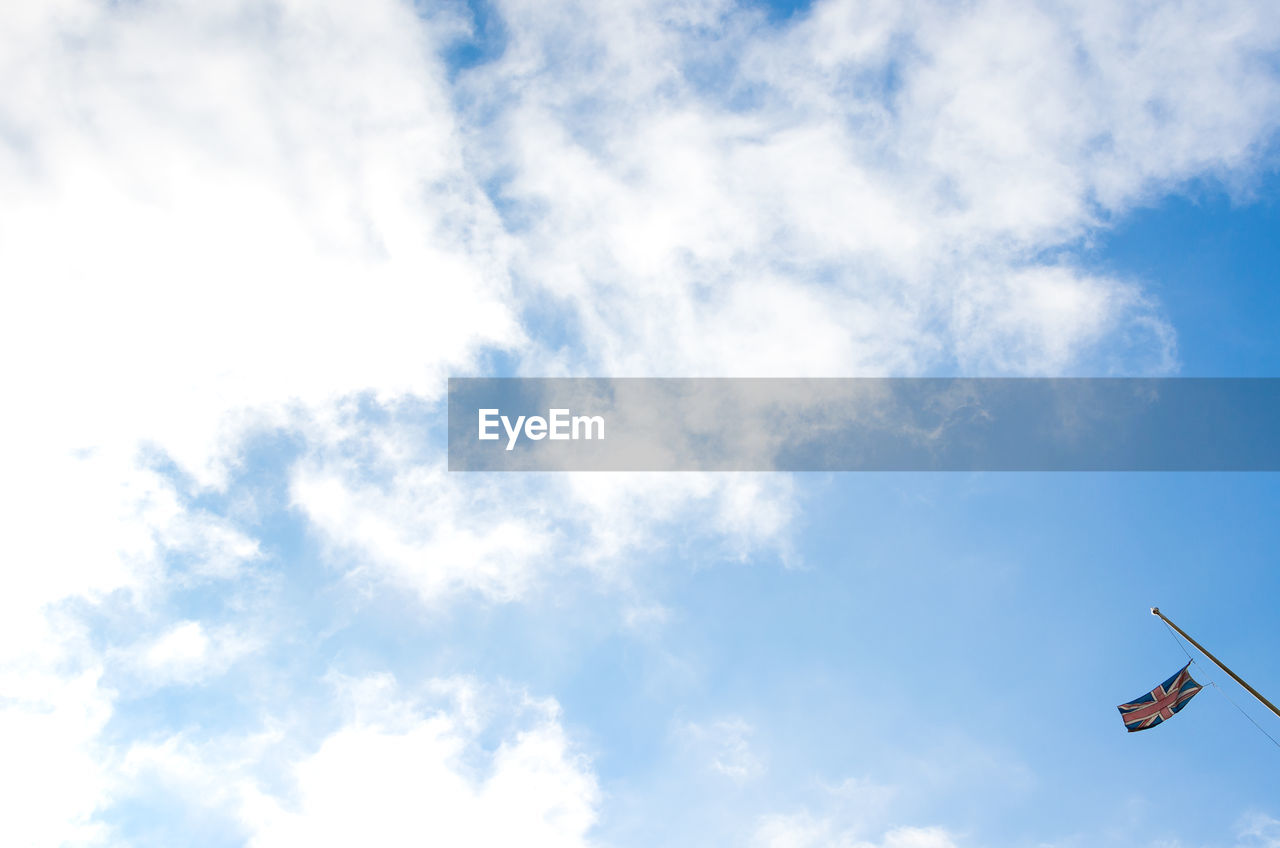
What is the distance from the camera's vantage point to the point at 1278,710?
3334cm

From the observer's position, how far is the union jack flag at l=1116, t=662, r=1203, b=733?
116 feet

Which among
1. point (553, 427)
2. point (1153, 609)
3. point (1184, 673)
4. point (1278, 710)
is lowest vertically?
point (1278, 710)

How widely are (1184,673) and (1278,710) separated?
3.63m

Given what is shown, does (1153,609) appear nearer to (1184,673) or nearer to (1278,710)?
(1184,673)

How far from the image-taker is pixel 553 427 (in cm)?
4819

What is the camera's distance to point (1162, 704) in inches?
1407

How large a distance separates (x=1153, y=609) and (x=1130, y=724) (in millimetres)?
6168

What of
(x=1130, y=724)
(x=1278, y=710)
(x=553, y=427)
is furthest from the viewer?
(x=553, y=427)

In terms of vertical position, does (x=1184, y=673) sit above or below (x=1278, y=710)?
above

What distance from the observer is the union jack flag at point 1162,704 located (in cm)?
3538

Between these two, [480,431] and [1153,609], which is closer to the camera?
[1153,609]

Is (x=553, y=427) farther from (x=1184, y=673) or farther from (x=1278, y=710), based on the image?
(x=1278, y=710)

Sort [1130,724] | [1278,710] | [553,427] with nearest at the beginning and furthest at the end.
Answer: [1278,710] < [1130,724] < [553,427]

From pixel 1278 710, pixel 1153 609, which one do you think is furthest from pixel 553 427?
pixel 1278 710
